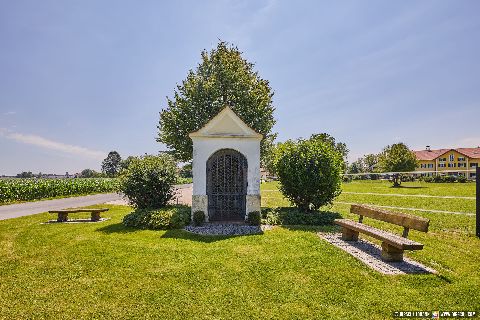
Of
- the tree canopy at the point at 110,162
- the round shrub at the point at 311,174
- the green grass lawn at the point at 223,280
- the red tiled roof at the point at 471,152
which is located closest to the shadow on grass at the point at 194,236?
the green grass lawn at the point at 223,280

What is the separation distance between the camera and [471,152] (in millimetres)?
71000

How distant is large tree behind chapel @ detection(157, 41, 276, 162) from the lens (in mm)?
19719

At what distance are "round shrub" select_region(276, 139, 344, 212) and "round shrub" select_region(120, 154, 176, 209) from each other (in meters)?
5.67

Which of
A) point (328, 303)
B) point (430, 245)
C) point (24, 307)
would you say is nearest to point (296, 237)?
point (430, 245)

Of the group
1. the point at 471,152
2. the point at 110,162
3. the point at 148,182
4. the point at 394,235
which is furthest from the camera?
the point at 110,162

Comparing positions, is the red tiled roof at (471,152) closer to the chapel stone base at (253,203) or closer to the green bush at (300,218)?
the green bush at (300,218)

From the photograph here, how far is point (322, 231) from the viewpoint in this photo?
1082 cm

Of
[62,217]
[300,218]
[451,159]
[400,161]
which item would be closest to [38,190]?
[62,217]

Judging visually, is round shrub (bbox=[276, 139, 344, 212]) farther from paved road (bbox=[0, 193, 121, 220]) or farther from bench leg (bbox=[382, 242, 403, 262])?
paved road (bbox=[0, 193, 121, 220])

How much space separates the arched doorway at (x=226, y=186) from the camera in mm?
13228

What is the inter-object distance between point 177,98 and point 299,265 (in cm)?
1663

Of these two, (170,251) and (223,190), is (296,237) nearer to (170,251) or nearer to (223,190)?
(170,251)

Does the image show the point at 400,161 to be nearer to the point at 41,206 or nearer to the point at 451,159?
the point at 451,159

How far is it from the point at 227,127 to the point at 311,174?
4476mm
